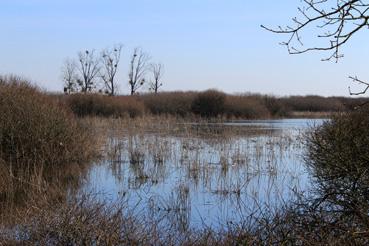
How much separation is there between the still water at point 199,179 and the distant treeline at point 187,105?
16.5m

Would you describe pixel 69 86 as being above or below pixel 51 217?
above

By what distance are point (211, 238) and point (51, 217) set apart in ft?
5.80

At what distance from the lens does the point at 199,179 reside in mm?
12180

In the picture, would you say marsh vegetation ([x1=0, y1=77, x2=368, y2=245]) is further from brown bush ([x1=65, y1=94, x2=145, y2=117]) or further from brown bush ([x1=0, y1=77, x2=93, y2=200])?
brown bush ([x1=65, y1=94, x2=145, y2=117])

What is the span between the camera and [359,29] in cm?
402

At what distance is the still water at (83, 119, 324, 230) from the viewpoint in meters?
8.74

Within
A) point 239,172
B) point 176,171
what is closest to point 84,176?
point 176,171

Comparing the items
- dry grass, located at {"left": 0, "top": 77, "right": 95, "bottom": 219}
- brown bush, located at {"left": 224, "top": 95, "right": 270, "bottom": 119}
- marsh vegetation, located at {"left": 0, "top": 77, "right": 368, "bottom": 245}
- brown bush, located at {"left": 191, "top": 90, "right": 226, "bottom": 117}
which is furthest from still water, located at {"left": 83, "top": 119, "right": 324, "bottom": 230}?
brown bush, located at {"left": 224, "top": 95, "right": 270, "bottom": 119}

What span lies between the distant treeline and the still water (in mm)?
16465

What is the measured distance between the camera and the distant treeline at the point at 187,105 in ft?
118

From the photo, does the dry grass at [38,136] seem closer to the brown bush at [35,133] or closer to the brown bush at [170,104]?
the brown bush at [35,133]

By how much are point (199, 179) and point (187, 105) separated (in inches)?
1203

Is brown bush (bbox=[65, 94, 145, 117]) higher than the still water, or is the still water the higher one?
brown bush (bbox=[65, 94, 145, 117])

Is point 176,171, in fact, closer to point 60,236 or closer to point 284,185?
point 284,185
